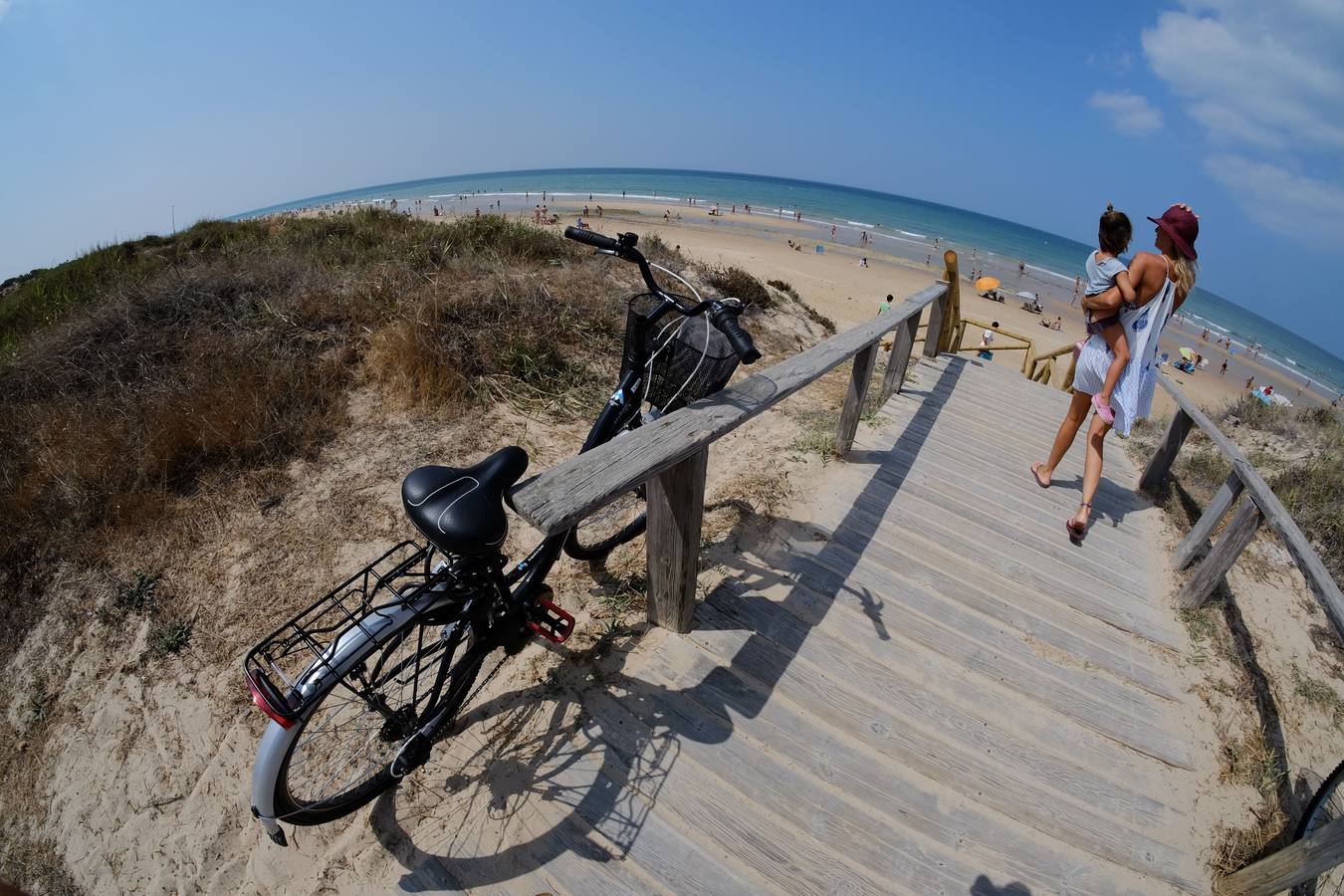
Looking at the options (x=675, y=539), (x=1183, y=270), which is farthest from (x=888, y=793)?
(x=1183, y=270)

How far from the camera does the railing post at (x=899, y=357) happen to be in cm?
521

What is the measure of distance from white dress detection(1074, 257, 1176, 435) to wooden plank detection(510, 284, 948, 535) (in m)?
2.06

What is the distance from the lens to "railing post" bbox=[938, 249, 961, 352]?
6672mm

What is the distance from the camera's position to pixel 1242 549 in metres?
2.95

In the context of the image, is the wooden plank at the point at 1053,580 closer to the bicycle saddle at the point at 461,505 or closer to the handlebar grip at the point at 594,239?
the handlebar grip at the point at 594,239

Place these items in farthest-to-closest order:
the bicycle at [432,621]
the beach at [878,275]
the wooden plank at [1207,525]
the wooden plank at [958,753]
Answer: the beach at [878,275] < the wooden plank at [1207,525] < the wooden plank at [958,753] < the bicycle at [432,621]

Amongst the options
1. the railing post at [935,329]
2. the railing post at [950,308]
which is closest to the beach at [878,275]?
the railing post at [950,308]

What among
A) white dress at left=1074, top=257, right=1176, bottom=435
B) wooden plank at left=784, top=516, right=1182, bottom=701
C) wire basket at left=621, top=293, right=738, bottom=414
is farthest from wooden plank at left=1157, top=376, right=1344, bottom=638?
wire basket at left=621, top=293, right=738, bottom=414

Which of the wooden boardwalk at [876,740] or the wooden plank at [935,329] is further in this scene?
the wooden plank at [935,329]

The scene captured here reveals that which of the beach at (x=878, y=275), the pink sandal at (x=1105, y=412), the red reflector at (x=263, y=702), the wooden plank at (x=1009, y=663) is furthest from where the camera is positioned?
the beach at (x=878, y=275)

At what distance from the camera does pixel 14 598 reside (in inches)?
120

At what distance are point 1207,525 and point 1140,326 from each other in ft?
4.19

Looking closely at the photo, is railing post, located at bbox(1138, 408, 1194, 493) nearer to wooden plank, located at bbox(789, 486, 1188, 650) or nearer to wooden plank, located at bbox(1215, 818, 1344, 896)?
wooden plank, located at bbox(789, 486, 1188, 650)

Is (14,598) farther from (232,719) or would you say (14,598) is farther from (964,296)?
(964,296)
